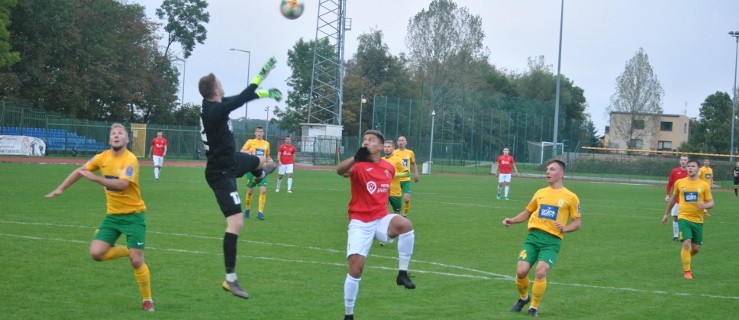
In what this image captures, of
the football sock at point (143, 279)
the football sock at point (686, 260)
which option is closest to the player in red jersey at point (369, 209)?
the football sock at point (143, 279)

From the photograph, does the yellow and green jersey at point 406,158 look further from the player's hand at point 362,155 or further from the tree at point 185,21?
the tree at point 185,21

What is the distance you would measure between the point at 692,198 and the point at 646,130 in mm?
100410

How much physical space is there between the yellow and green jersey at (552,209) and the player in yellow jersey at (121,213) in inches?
207

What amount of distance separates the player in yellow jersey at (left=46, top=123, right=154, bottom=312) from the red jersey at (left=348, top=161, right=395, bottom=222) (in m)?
2.72

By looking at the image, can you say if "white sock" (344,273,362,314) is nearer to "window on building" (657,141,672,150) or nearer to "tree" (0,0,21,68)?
"tree" (0,0,21,68)

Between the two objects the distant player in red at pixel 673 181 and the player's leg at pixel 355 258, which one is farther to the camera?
the distant player in red at pixel 673 181

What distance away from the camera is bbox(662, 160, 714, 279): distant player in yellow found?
617 inches

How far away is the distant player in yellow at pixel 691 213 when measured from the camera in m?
15.7

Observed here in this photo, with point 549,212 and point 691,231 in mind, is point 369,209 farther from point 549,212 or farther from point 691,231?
point 691,231

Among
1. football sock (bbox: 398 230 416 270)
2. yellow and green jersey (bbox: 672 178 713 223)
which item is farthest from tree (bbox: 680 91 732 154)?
football sock (bbox: 398 230 416 270)

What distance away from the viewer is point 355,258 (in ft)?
31.8

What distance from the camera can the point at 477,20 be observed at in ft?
320

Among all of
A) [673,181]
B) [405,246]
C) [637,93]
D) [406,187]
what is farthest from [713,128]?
[405,246]

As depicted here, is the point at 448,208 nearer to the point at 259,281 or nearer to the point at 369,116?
the point at 259,281
